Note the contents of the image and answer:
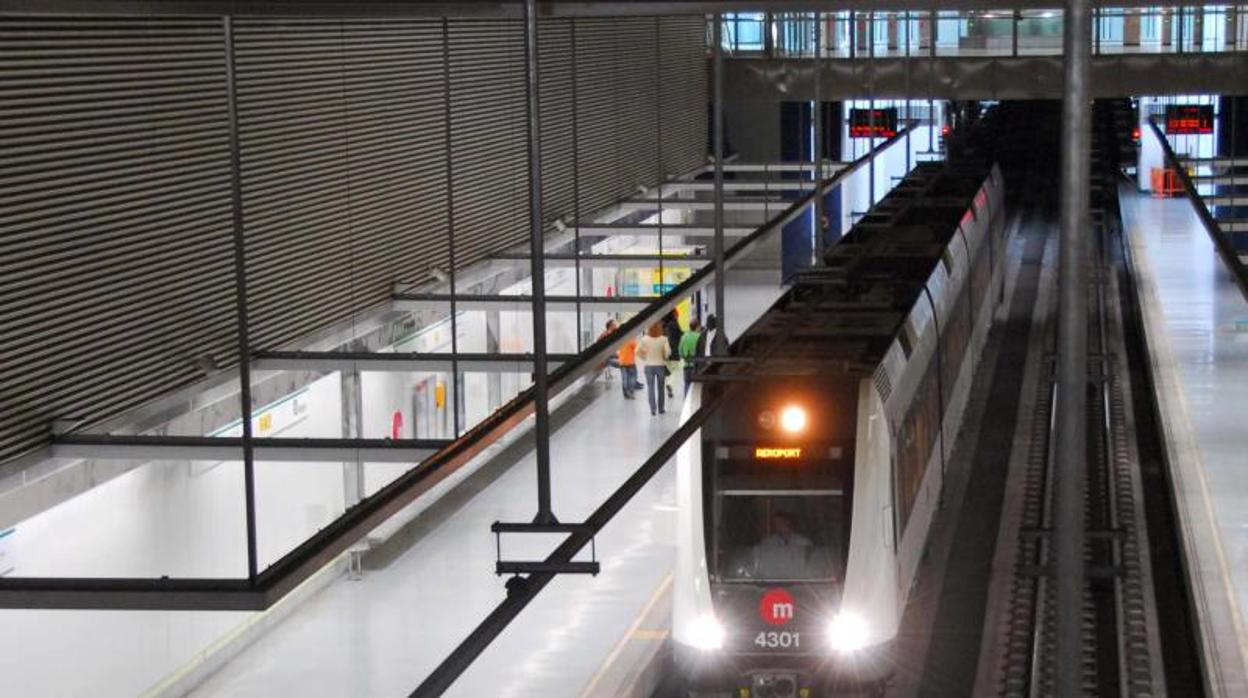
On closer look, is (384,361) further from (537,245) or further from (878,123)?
(878,123)

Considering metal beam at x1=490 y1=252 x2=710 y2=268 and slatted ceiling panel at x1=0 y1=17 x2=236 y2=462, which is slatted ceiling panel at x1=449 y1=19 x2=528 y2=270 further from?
slatted ceiling panel at x1=0 y1=17 x2=236 y2=462

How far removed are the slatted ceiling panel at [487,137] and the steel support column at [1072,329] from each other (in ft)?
44.3

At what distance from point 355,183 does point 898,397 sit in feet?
18.5

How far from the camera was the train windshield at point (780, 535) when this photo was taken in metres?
13.2

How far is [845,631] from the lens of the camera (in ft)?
43.0

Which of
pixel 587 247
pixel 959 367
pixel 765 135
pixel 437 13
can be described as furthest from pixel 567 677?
pixel 765 135

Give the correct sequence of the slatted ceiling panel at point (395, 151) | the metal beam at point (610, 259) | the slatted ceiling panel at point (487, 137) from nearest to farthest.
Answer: the slatted ceiling panel at point (395, 151), the slatted ceiling panel at point (487, 137), the metal beam at point (610, 259)

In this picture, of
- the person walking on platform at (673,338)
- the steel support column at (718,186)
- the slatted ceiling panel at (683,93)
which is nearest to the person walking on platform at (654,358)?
the person walking on platform at (673,338)

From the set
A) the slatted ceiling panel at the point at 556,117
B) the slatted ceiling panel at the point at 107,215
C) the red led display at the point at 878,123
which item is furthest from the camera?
the red led display at the point at 878,123

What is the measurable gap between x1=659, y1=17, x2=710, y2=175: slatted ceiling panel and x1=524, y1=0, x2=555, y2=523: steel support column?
2169 cm

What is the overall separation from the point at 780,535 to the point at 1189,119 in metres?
28.5

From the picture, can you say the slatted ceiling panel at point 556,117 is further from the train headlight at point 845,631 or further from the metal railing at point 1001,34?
the metal railing at point 1001,34

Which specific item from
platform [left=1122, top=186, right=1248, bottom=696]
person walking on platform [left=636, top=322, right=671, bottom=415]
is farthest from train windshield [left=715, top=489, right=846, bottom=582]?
person walking on platform [left=636, top=322, right=671, bottom=415]

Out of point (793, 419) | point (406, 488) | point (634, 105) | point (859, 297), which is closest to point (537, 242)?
point (406, 488)
